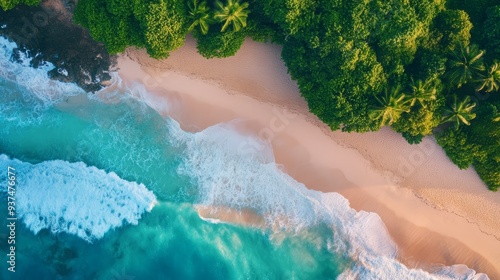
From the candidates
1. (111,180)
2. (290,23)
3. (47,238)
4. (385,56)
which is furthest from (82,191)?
(385,56)

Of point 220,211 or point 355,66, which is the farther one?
point 220,211

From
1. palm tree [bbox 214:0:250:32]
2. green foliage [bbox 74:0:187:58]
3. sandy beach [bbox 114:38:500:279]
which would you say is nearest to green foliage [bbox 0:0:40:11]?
green foliage [bbox 74:0:187:58]

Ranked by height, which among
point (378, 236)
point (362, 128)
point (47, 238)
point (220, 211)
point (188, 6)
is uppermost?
point (188, 6)

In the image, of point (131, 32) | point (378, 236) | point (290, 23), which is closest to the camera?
point (290, 23)

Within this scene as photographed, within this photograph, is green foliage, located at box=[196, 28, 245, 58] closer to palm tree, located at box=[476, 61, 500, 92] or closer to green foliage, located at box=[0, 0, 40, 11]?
green foliage, located at box=[0, 0, 40, 11]

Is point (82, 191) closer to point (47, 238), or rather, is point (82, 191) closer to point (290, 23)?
point (47, 238)

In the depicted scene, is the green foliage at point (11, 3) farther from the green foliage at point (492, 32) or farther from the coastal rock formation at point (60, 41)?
the green foliage at point (492, 32)
